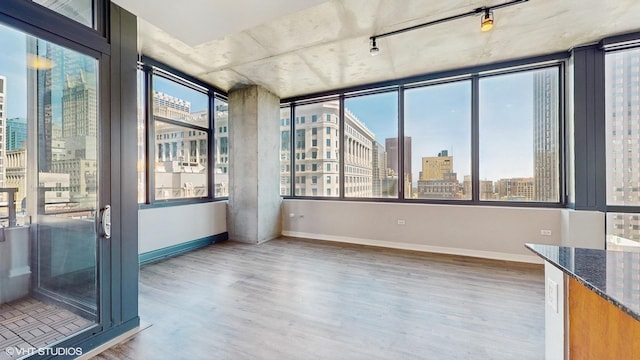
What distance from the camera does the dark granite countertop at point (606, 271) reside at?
2.51ft

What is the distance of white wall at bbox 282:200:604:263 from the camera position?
3.94 m

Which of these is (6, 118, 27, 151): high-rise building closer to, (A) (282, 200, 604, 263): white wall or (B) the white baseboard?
(A) (282, 200, 604, 263): white wall

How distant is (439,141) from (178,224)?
Result: 4821 millimetres

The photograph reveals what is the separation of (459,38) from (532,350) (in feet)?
11.4

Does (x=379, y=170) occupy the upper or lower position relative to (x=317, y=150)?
lower

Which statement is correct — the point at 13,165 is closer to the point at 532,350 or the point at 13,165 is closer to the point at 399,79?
the point at 532,350

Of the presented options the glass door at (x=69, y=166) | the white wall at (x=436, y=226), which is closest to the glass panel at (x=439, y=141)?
the white wall at (x=436, y=226)

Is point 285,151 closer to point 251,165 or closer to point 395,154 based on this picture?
point 251,165

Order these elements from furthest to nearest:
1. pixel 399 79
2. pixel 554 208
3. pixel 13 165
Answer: pixel 399 79 < pixel 554 208 < pixel 13 165

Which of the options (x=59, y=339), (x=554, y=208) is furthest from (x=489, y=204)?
(x=59, y=339)

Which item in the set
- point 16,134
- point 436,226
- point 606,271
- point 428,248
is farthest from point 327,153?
point 606,271

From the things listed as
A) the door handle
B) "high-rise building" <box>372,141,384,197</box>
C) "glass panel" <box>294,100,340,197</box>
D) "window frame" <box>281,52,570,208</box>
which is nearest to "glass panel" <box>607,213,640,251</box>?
"window frame" <box>281,52,570,208</box>

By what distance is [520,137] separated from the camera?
165 inches

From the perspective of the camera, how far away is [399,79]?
4828 millimetres
